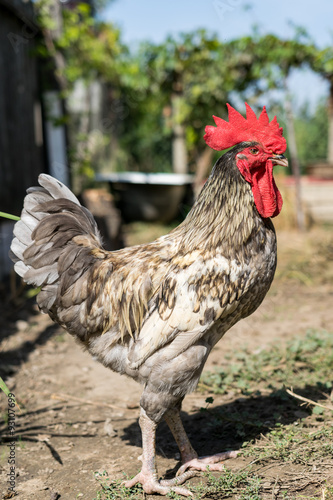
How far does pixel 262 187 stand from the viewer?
2664 millimetres

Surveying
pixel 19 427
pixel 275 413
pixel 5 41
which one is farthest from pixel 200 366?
pixel 5 41

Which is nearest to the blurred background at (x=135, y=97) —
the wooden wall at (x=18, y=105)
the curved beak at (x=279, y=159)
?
the wooden wall at (x=18, y=105)

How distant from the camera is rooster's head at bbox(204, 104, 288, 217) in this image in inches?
104

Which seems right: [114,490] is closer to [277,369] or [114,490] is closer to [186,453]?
[186,453]

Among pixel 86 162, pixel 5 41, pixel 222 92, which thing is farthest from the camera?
pixel 222 92

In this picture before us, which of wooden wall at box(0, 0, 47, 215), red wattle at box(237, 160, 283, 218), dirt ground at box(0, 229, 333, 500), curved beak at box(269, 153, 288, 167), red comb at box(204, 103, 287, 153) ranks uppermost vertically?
wooden wall at box(0, 0, 47, 215)

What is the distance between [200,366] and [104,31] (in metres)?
11.5

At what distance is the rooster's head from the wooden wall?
4.35 meters

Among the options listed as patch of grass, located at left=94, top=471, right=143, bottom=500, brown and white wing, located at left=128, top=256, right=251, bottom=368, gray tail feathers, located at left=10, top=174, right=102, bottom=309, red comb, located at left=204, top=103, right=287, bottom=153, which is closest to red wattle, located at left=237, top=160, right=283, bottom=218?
red comb, located at left=204, top=103, right=287, bottom=153

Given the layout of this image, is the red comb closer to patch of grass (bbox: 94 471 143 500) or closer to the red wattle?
the red wattle

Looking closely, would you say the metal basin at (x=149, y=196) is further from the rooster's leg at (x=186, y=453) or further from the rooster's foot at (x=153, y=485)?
the rooster's foot at (x=153, y=485)

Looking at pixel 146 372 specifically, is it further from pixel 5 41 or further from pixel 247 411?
pixel 5 41

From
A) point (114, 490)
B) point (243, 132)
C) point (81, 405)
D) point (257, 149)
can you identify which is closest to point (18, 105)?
point (81, 405)

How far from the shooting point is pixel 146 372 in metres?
2.60
